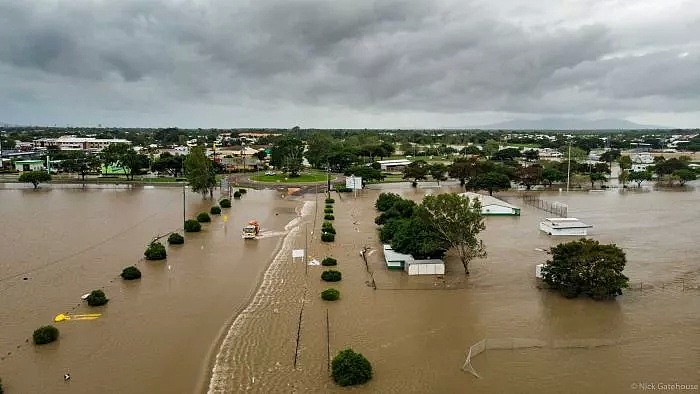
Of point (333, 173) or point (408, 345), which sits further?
point (333, 173)

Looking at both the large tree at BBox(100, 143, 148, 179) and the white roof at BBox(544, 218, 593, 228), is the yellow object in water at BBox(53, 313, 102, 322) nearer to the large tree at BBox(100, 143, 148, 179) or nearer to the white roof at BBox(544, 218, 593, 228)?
the white roof at BBox(544, 218, 593, 228)

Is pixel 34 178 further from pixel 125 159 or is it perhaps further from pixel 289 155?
pixel 289 155

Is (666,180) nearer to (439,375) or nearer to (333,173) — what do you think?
(333,173)

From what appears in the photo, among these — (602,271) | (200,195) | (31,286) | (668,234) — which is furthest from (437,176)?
(31,286)

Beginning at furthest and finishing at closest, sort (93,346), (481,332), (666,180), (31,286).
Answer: (666,180), (31,286), (481,332), (93,346)

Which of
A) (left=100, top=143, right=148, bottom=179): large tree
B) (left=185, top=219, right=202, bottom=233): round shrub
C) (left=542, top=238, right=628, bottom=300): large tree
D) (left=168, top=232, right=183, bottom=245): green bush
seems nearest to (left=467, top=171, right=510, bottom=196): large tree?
(left=185, top=219, right=202, bottom=233): round shrub

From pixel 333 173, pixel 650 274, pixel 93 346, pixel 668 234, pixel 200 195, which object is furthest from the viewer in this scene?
pixel 333 173
